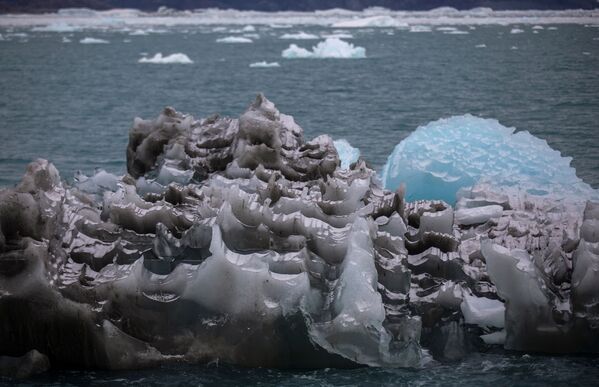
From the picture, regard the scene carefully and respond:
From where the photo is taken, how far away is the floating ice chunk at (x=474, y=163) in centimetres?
1233

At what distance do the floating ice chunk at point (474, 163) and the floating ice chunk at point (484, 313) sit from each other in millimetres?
4628

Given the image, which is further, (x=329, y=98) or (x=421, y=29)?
(x=421, y=29)

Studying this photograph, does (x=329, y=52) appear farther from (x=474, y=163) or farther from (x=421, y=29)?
(x=474, y=163)

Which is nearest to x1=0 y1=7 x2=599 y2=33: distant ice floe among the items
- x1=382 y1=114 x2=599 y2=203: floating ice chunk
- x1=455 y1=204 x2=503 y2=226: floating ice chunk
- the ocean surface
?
the ocean surface

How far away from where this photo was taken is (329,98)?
1328 inches

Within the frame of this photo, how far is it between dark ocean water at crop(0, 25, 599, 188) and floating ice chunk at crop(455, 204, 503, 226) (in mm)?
8349

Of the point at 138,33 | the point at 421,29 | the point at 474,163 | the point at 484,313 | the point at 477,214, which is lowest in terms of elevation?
the point at 138,33

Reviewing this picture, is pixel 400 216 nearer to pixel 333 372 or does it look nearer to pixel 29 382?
pixel 333 372

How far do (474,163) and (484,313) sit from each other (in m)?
5.55

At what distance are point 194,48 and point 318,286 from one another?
62232 mm

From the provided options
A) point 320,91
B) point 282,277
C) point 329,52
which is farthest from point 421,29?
point 282,277

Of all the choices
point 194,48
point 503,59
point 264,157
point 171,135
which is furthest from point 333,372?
point 194,48

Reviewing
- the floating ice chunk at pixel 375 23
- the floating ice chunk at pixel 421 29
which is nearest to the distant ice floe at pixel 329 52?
the floating ice chunk at pixel 375 23

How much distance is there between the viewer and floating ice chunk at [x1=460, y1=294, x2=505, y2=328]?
7527 mm
